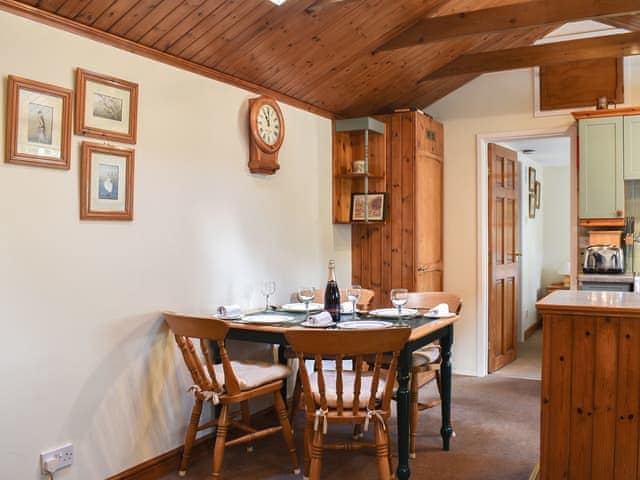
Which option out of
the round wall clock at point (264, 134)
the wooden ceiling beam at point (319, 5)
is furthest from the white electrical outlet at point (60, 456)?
the wooden ceiling beam at point (319, 5)

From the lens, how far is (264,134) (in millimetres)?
3846

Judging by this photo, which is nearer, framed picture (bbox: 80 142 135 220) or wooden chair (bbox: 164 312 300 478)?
framed picture (bbox: 80 142 135 220)

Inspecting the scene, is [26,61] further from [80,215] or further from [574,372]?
[574,372]

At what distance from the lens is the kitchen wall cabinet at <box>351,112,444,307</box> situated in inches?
191

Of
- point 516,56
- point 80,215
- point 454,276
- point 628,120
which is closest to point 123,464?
point 80,215

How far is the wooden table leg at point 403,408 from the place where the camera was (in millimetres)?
2801

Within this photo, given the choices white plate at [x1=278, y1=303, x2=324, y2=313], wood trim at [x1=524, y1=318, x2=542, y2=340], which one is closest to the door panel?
white plate at [x1=278, y1=303, x2=324, y2=313]

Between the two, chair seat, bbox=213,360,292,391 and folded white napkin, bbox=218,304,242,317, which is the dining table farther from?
chair seat, bbox=213,360,292,391

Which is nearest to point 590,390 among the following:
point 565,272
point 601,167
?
point 601,167

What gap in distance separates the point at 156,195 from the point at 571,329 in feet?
6.87

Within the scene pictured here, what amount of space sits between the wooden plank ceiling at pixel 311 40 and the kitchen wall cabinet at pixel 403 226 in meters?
0.35

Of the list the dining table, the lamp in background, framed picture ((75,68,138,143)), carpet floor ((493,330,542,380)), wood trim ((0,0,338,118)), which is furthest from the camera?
the lamp in background

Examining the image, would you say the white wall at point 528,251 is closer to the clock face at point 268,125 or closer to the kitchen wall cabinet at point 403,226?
the kitchen wall cabinet at point 403,226

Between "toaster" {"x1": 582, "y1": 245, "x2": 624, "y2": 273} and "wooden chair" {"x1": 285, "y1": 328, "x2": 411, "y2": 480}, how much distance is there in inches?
102
